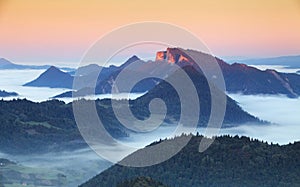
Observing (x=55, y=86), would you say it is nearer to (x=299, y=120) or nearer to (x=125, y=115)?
(x=125, y=115)

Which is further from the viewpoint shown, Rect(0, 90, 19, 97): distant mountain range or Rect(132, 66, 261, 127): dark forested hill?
Rect(0, 90, 19, 97): distant mountain range

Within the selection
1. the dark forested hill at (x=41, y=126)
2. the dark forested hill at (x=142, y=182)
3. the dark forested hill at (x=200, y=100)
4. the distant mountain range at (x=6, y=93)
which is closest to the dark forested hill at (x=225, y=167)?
the dark forested hill at (x=142, y=182)

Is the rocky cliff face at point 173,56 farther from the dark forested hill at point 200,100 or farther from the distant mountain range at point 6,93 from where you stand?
the distant mountain range at point 6,93

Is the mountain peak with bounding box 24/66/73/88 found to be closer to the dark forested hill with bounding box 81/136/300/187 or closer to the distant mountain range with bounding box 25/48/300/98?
the distant mountain range with bounding box 25/48/300/98

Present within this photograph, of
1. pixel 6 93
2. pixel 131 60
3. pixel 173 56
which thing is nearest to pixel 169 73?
pixel 173 56

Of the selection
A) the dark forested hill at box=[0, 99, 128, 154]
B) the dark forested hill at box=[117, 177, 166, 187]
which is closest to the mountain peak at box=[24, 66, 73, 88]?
the dark forested hill at box=[0, 99, 128, 154]

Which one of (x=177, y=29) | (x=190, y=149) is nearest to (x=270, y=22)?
(x=177, y=29)
